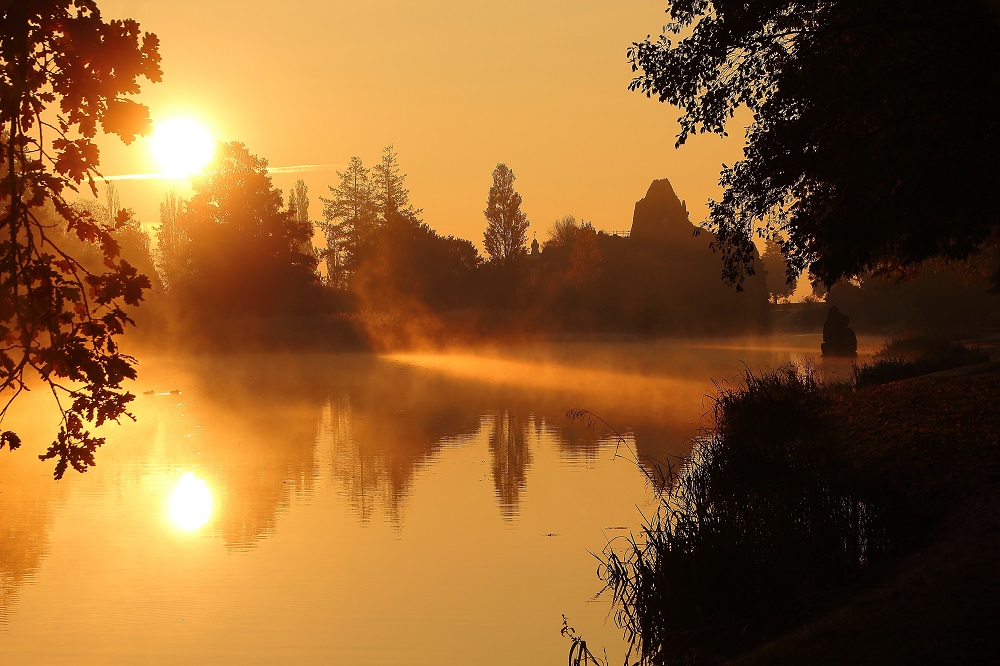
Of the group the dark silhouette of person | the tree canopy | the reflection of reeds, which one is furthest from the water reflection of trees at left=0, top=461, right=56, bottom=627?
the dark silhouette of person

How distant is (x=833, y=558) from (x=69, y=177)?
7946 millimetres

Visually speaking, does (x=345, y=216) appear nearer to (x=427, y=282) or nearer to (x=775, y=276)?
(x=427, y=282)

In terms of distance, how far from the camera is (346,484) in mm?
20078

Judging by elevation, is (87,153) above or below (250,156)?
below

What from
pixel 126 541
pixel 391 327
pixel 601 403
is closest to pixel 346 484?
pixel 126 541

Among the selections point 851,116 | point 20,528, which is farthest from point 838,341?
point 20,528

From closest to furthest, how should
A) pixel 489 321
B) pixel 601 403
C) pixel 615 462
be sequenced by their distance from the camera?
pixel 615 462 → pixel 601 403 → pixel 489 321

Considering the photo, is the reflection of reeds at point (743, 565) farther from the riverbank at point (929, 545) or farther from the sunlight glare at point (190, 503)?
the sunlight glare at point (190, 503)

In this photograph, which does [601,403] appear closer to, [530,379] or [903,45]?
[530,379]

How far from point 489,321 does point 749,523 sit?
65030 millimetres

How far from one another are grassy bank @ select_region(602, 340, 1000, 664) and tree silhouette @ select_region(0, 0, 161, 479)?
5403 millimetres

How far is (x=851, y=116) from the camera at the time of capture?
16469 mm

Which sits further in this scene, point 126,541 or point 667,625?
point 126,541

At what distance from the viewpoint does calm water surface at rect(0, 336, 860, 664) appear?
10906 millimetres
